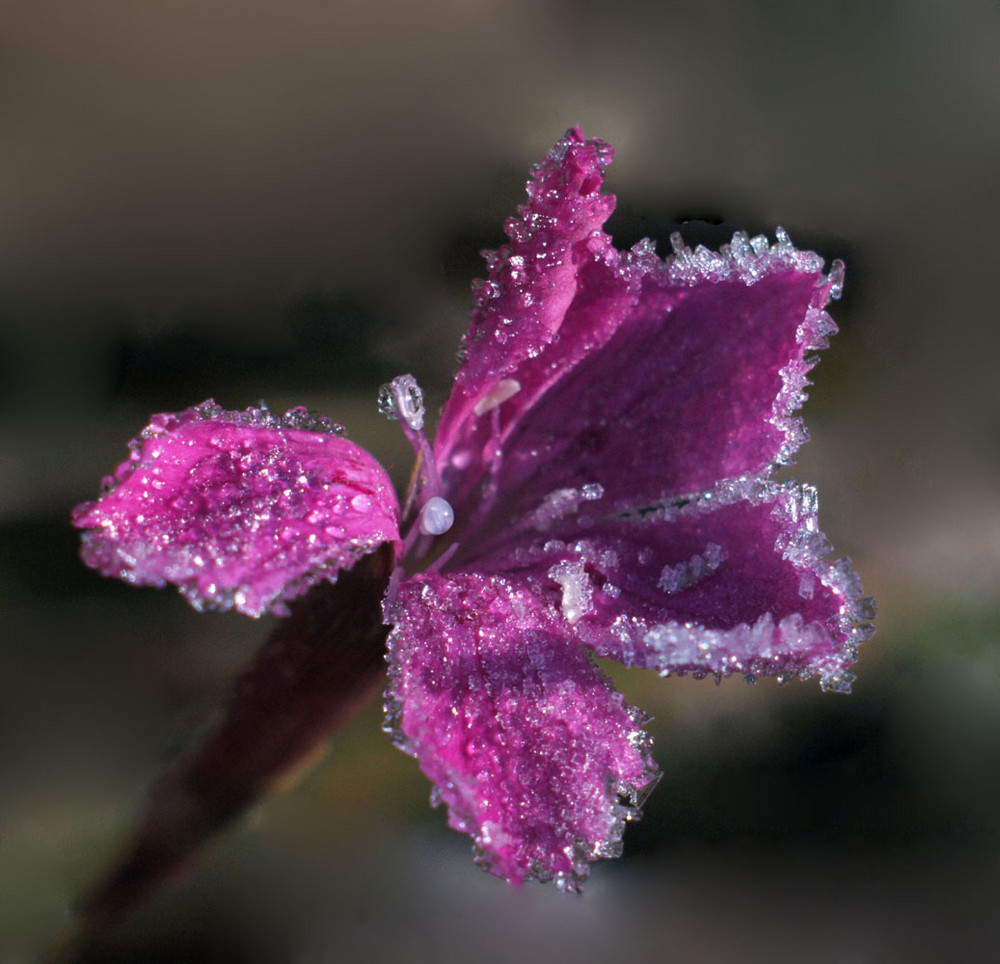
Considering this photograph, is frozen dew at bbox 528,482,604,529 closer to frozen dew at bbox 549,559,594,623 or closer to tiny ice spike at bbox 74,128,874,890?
tiny ice spike at bbox 74,128,874,890

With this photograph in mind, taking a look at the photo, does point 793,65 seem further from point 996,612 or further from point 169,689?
point 169,689

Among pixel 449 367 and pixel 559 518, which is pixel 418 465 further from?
pixel 449 367

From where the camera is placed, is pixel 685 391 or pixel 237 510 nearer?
pixel 237 510

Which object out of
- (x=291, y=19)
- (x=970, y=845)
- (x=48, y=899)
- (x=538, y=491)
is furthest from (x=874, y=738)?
(x=291, y=19)

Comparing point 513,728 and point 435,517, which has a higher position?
point 435,517

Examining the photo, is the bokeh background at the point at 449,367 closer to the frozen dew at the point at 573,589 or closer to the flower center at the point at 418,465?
the flower center at the point at 418,465

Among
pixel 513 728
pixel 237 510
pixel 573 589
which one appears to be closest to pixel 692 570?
pixel 573 589

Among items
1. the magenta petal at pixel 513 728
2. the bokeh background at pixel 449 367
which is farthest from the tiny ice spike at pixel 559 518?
the bokeh background at pixel 449 367
